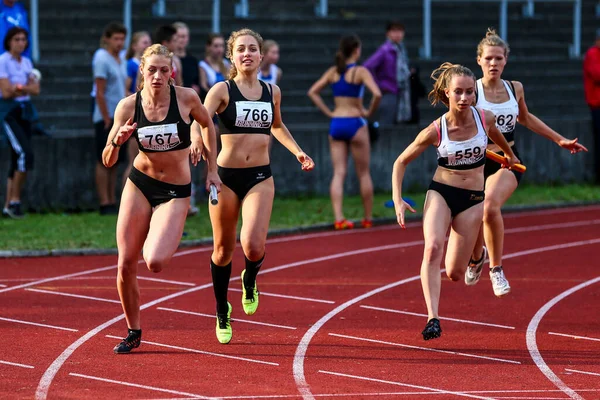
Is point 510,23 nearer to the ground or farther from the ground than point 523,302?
farther from the ground

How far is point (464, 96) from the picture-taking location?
902 cm

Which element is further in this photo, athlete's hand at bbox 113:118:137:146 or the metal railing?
the metal railing

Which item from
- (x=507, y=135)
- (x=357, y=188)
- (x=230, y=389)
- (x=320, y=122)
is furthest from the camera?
(x=320, y=122)

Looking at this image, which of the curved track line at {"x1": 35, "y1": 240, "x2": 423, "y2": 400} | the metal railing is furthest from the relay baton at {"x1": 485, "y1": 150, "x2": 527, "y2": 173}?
the metal railing

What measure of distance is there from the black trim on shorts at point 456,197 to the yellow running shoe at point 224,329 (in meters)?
1.75

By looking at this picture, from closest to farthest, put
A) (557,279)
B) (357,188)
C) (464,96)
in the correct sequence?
(464,96) → (557,279) → (357,188)

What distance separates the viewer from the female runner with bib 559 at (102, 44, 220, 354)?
8.41m

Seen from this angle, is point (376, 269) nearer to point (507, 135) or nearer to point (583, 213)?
point (507, 135)

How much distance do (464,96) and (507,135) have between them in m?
1.55

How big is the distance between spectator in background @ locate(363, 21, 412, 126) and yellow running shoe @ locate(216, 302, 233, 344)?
9710 millimetres

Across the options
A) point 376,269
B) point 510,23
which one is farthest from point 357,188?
point 510,23

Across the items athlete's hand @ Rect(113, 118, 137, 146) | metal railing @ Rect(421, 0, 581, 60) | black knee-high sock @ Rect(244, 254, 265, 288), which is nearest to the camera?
athlete's hand @ Rect(113, 118, 137, 146)

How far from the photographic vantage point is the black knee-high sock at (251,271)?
9391 mm

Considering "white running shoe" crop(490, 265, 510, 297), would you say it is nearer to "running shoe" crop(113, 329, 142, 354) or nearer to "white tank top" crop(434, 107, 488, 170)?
"white tank top" crop(434, 107, 488, 170)
